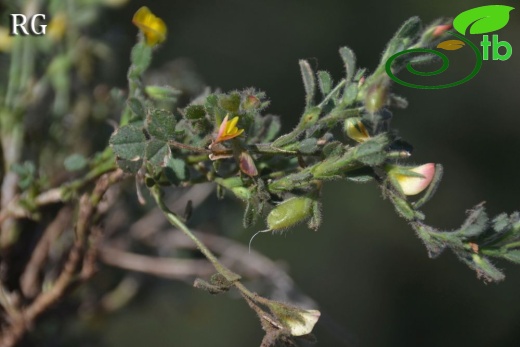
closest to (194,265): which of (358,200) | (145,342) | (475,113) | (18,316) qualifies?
(18,316)

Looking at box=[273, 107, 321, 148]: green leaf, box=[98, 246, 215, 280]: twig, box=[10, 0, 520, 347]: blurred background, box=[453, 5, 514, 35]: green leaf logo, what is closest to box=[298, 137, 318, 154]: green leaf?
box=[273, 107, 321, 148]: green leaf

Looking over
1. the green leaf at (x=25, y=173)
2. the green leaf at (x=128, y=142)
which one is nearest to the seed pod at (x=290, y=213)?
the green leaf at (x=128, y=142)

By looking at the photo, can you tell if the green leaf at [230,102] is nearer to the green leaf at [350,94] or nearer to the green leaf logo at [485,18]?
the green leaf at [350,94]

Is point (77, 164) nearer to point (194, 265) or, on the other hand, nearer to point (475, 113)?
point (194, 265)

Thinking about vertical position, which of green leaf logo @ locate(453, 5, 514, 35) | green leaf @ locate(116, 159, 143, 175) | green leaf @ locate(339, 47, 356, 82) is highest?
green leaf logo @ locate(453, 5, 514, 35)

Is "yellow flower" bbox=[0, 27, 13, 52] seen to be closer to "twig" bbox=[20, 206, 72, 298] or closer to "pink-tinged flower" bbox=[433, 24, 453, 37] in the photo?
"twig" bbox=[20, 206, 72, 298]

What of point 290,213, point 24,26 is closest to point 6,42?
point 24,26
